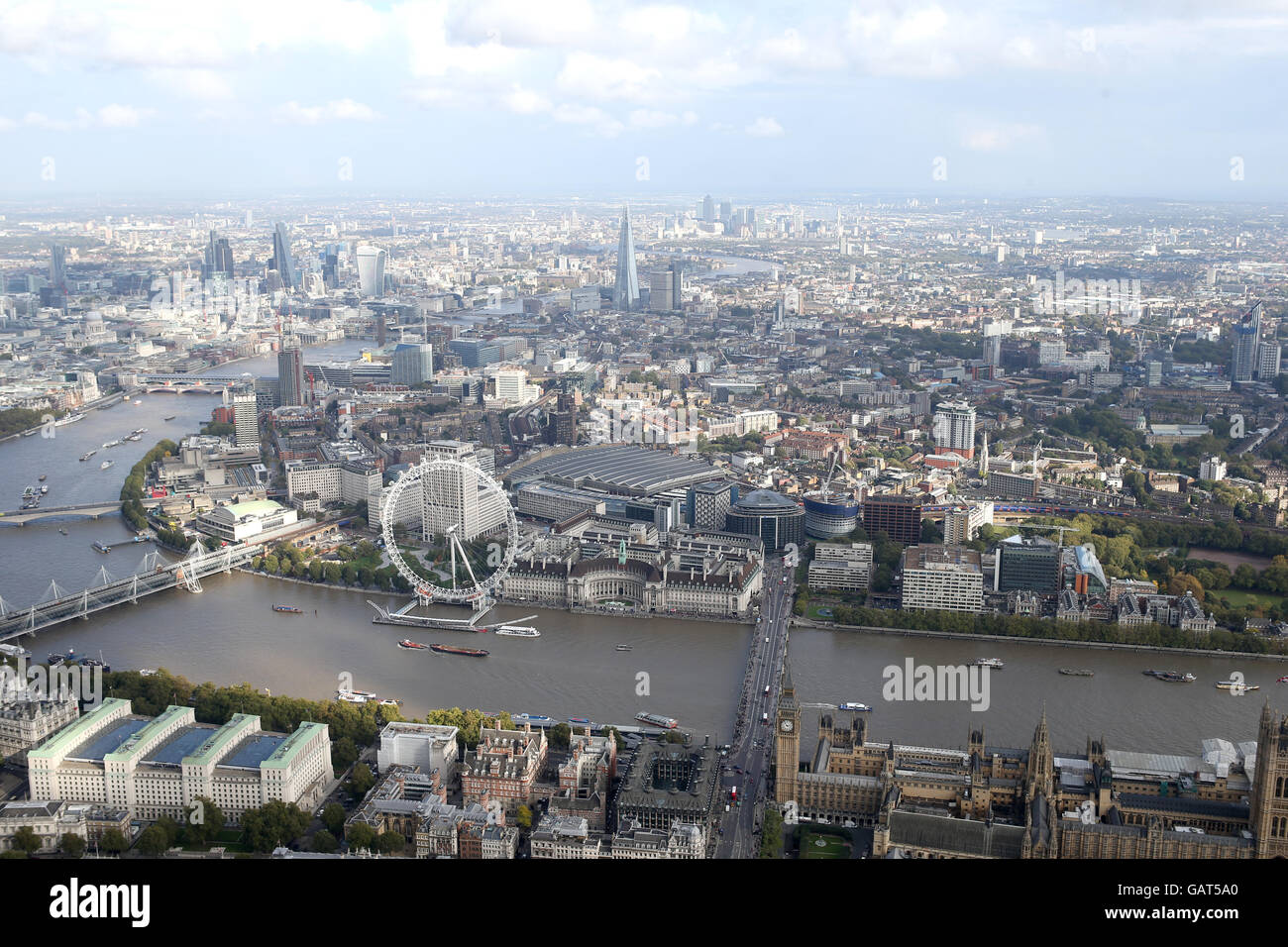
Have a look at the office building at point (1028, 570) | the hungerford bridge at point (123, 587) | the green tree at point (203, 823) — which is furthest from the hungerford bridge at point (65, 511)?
the office building at point (1028, 570)

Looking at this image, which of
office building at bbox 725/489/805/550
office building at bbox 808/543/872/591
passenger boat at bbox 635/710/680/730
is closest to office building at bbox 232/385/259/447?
office building at bbox 725/489/805/550

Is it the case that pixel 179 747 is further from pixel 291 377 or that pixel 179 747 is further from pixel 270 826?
pixel 291 377

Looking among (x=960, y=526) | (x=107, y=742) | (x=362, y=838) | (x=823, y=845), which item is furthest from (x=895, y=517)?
(x=107, y=742)

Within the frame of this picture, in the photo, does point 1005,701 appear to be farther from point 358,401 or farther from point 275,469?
point 358,401

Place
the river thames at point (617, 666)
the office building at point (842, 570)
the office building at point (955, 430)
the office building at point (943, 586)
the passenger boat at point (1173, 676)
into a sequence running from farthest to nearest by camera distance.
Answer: the office building at point (955, 430) → the office building at point (842, 570) → the office building at point (943, 586) → the passenger boat at point (1173, 676) → the river thames at point (617, 666)

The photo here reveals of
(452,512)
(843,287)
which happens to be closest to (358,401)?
(452,512)

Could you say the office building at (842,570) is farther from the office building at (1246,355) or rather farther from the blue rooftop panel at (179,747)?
the office building at (1246,355)
